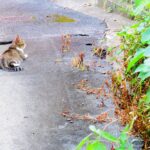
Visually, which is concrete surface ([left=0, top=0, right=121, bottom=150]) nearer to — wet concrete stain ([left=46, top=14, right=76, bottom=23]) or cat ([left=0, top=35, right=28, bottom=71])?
cat ([left=0, top=35, right=28, bottom=71])

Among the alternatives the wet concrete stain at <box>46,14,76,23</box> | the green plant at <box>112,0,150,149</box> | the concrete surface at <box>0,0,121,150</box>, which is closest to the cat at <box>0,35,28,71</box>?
the concrete surface at <box>0,0,121,150</box>

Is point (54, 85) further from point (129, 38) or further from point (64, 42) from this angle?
point (64, 42)

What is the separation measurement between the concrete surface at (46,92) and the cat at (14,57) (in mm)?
116

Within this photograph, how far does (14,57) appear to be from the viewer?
251 inches

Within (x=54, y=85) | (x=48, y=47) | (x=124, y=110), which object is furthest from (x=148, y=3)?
(x=48, y=47)

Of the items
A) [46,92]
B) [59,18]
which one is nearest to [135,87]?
[46,92]

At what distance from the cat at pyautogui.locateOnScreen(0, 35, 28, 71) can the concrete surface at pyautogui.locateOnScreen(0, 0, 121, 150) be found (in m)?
0.12

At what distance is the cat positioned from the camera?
619 cm

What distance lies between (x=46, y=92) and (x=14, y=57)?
A: 134 centimetres

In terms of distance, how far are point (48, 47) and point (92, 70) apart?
1.48 metres

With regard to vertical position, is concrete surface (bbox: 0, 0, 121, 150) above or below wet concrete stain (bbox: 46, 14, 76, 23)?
below

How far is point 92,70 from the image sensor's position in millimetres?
6090

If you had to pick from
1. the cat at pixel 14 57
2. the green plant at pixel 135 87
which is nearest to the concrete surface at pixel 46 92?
the cat at pixel 14 57

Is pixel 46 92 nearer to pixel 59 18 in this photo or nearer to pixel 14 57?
pixel 14 57
